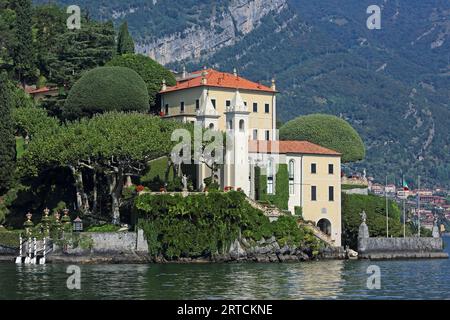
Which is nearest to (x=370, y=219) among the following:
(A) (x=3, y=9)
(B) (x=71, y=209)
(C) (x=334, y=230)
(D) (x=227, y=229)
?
(C) (x=334, y=230)

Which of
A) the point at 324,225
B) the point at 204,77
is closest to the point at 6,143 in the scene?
the point at 204,77

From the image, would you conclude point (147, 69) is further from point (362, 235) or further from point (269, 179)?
point (362, 235)

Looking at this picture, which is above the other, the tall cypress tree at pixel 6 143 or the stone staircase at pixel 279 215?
the tall cypress tree at pixel 6 143

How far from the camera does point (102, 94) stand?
94.6 m

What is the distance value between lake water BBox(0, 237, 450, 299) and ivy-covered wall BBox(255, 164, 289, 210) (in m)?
9.06

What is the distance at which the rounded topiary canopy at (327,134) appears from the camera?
352 ft

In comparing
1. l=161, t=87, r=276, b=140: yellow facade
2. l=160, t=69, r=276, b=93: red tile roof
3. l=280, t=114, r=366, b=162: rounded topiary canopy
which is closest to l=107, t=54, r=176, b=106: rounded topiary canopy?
l=161, t=87, r=276, b=140: yellow facade

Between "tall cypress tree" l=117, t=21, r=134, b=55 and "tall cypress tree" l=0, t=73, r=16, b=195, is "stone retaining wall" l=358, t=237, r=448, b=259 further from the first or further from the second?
"tall cypress tree" l=117, t=21, r=134, b=55

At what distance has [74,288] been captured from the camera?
5944 centimetres

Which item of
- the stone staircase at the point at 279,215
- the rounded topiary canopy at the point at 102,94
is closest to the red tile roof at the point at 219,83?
the rounded topiary canopy at the point at 102,94

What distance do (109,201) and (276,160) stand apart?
43.5ft

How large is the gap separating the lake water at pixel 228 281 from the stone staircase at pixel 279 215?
4895mm

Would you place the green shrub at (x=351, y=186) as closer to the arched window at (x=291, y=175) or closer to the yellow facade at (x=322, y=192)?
the yellow facade at (x=322, y=192)
